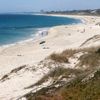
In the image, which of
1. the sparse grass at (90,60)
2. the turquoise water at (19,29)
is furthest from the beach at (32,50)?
the turquoise water at (19,29)

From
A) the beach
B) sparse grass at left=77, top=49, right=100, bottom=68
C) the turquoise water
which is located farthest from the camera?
the turquoise water

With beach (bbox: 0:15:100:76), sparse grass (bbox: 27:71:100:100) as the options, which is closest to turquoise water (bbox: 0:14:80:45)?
beach (bbox: 0:15:100:76)

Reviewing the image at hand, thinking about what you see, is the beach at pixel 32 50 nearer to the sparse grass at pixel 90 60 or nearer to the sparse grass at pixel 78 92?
the sparse grass at pixel 90 60

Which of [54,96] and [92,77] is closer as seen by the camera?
[54,96]

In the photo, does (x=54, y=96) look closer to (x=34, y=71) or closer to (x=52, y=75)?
(x=52, y=75)

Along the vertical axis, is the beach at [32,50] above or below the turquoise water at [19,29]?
above

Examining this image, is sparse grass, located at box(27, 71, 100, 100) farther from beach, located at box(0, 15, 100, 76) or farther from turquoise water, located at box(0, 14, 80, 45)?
turquoise water, located at box(0, 14, 80, 45)

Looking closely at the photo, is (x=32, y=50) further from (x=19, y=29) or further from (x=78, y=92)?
(x=19, y=29)

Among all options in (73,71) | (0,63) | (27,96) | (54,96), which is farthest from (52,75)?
(0,63)

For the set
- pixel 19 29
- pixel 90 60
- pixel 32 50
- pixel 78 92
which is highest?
pixel 78 92

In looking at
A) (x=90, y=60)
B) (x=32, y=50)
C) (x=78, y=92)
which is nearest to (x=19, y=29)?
(x=32, y=50)

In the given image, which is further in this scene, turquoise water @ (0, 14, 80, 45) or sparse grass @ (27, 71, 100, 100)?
turquoise water @ (0, 14, 80, 45)
